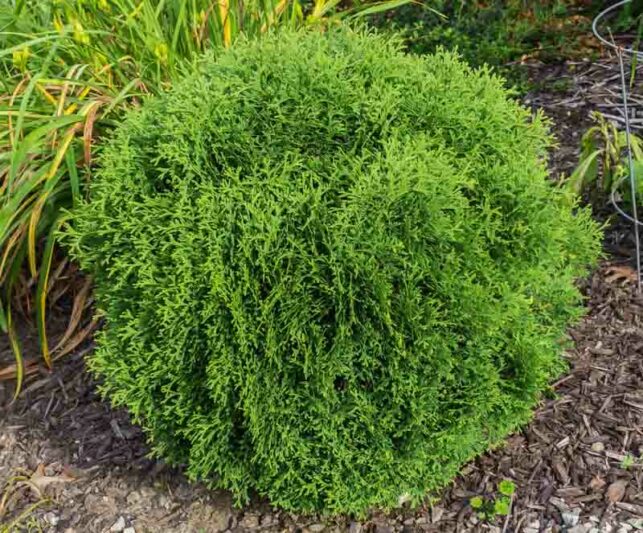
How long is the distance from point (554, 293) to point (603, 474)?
0.68m

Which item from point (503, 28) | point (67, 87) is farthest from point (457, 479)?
point (503, 28)

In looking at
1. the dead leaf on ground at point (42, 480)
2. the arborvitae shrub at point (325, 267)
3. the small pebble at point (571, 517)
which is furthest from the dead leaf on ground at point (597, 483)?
the dead leaf on ground at point (42, 480)

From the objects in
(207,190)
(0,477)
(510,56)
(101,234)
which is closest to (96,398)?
(0,477)

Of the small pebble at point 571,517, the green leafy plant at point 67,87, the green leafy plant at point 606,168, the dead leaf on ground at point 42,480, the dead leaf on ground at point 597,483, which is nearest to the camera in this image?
the small pebble at point 571,517

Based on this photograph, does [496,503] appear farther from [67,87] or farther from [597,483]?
[67,87]

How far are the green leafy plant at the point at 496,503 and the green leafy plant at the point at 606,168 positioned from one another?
4.53 ft

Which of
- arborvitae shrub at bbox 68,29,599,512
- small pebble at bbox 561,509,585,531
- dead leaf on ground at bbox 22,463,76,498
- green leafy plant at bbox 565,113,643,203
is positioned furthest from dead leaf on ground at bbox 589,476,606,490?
dead leaf on ground at bbox 22,463,76,498

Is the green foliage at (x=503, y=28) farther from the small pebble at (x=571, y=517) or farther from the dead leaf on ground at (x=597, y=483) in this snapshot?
the small pebble at (x=571, y=517)

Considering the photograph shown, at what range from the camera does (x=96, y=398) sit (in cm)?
336

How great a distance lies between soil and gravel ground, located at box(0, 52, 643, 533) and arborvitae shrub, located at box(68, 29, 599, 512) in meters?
0.28

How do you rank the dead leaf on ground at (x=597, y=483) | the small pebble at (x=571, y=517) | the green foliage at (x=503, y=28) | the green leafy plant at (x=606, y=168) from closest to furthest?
the small pebble at (x=571, y=517) → the dead leaf on ground at (x=597, y=483) → the green leafy plant at (x=606, y=168) → the green foliage at (x=503, y=28)

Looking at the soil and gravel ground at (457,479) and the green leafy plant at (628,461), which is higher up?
the green leafy plant at (628,461)

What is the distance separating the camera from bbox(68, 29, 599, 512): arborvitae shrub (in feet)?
7.34

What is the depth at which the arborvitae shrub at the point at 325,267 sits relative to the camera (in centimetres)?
224
